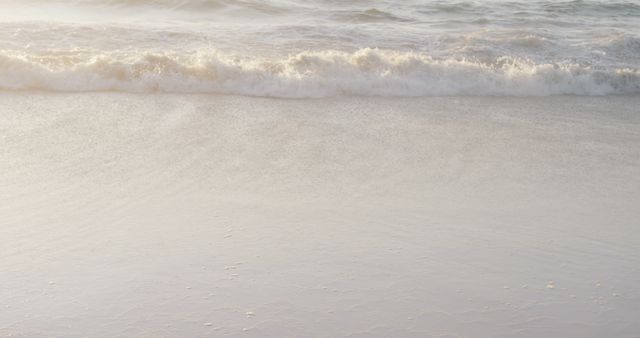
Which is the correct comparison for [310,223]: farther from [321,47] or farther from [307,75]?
[321,47]

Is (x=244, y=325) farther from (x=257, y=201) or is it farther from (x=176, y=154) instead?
(x=176, y=154)

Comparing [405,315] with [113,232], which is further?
[113,232]

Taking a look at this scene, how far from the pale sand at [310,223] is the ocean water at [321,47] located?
2.67ft

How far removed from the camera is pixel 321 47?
1052cm

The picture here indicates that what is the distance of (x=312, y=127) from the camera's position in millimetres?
7312

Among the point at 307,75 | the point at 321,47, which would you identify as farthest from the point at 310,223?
the point at 321,47

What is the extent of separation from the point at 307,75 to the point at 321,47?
1.72 m

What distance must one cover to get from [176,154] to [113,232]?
1.69 meters

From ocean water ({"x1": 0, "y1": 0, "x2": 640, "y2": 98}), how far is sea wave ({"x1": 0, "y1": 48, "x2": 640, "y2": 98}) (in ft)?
0.05

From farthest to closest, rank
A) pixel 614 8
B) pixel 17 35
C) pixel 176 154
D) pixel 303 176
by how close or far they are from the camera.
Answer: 1. pixel 614 8
2. pixel 17 35
3. pixel 176 154
4. pixel 303 176

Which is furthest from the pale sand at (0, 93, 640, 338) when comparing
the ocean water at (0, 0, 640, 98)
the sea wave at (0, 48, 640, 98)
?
the ocean water at (0, 0, 640, 98)

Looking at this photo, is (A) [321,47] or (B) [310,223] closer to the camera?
(B) [310,223]

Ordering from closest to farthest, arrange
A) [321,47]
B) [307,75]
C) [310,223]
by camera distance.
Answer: [310,223] → [307,75] → [321,47]

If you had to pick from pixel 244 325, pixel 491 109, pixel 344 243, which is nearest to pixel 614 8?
pixel 491 109
